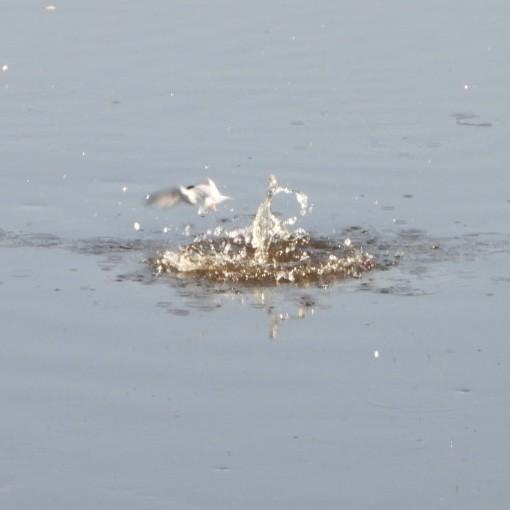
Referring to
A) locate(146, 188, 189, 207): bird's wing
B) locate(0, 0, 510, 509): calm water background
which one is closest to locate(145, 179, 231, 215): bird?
locate(146, 188, 189, 207): bird's wing

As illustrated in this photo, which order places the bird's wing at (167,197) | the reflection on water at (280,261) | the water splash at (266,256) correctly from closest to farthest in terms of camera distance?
the reflection on water at (280,261)
the water splash at (266,256)
the bird's wing at (167,197)

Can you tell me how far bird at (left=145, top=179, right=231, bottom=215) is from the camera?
38.6 feet

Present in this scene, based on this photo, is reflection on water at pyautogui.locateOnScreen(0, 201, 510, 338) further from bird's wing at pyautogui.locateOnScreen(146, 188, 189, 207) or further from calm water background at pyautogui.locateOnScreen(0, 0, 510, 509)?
bird's wing at pyautogui.locateOnScreen(146, 188, 189, 207)

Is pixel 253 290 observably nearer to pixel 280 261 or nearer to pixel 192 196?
pixel 280 261

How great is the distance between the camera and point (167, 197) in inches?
475

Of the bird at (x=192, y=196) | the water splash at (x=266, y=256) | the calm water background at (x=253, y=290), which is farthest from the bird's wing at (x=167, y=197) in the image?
the water splash at (x=266, y=256)

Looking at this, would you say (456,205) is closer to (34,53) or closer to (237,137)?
(237,137)

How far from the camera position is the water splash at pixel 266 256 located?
11.2 m

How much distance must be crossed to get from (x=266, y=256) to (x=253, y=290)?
2.49ft

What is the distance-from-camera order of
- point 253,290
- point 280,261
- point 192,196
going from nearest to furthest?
point 253,290 → point 280,261 → point 192,196

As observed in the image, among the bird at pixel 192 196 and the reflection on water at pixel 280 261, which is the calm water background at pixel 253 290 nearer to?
the reflection on water at pixel 280 261

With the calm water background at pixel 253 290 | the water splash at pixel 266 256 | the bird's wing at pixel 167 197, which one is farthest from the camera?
the bird's wing at pixel 167 197

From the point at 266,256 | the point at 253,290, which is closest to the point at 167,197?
the point at 266,256

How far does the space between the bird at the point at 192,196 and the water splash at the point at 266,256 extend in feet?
0.94
